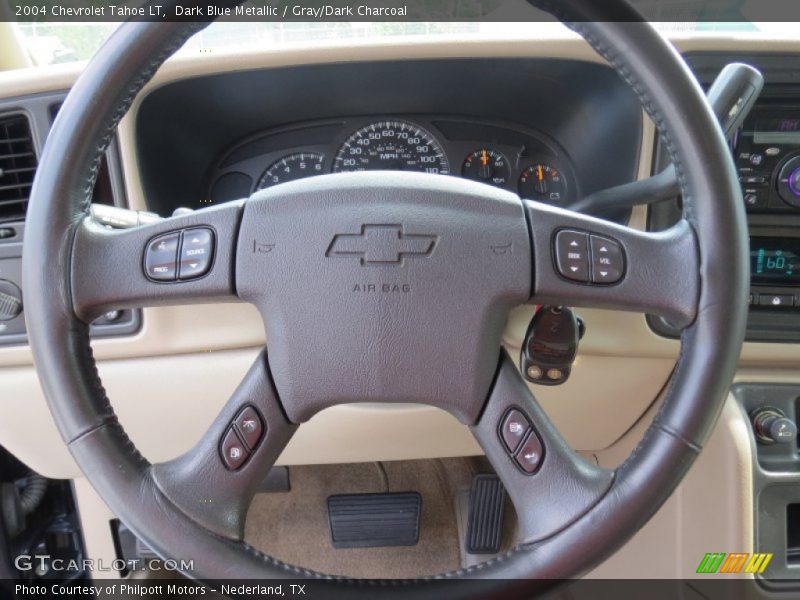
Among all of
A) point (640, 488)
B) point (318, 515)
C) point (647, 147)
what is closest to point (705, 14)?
point (647, 147)

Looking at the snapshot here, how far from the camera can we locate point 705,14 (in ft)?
3.88

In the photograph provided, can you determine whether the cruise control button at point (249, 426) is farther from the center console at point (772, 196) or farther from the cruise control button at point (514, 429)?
the center console at point (772, 196)

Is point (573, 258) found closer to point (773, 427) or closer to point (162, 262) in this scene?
point (162, 262)

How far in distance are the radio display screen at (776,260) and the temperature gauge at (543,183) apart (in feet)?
1.05

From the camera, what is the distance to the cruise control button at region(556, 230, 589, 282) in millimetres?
697

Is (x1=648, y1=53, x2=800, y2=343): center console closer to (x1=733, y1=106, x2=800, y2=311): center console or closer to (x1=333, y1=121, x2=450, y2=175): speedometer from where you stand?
(x1=733, y1=106, x2=800, y2=311): center console

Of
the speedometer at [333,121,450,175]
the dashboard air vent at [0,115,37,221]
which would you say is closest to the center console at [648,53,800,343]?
the speedometer at [333,121,450,175]

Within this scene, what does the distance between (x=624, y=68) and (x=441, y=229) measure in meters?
0.23

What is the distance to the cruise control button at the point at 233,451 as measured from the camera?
70 cm

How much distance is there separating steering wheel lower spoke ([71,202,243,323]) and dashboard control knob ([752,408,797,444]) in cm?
92

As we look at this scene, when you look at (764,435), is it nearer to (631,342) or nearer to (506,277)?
(631,342)

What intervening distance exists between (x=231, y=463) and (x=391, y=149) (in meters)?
0.68

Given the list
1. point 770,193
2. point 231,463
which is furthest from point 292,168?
point 770,193

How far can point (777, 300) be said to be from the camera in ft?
3.70
